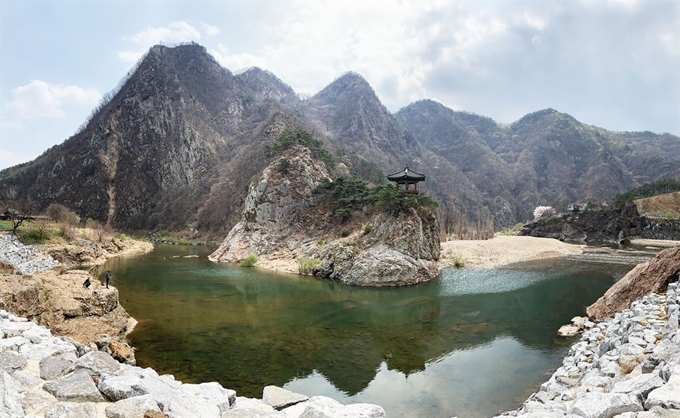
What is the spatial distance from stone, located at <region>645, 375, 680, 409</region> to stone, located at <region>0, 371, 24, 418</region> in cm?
723

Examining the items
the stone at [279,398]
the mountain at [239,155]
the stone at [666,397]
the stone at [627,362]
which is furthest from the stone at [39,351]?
the mountain at [239,155]

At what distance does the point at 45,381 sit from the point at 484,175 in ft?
540

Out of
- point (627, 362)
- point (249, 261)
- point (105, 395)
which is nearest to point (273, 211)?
point (249, 261)

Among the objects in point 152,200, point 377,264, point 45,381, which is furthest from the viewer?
point 152,200

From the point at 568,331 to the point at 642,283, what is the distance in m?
3.72

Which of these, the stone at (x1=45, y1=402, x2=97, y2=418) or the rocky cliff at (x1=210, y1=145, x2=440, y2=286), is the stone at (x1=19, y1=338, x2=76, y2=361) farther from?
the rocky cliff at (x1=210, y1=145, x2=440, y2=286)

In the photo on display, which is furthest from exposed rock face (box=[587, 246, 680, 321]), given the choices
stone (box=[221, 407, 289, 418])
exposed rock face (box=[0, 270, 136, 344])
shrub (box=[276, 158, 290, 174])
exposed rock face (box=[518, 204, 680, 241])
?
exposed rock face (box=[518, 204, 680, 241])

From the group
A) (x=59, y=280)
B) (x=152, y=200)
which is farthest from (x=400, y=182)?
(x=152, y=200)

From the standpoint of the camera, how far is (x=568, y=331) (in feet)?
53.2

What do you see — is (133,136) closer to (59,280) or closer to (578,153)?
(59,280)

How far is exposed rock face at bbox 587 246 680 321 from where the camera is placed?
14594 mm

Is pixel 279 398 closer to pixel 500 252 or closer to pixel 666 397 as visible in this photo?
pixel 666 397

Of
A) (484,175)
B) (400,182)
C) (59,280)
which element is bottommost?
(59,280)

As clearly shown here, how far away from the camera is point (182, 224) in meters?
87.4
